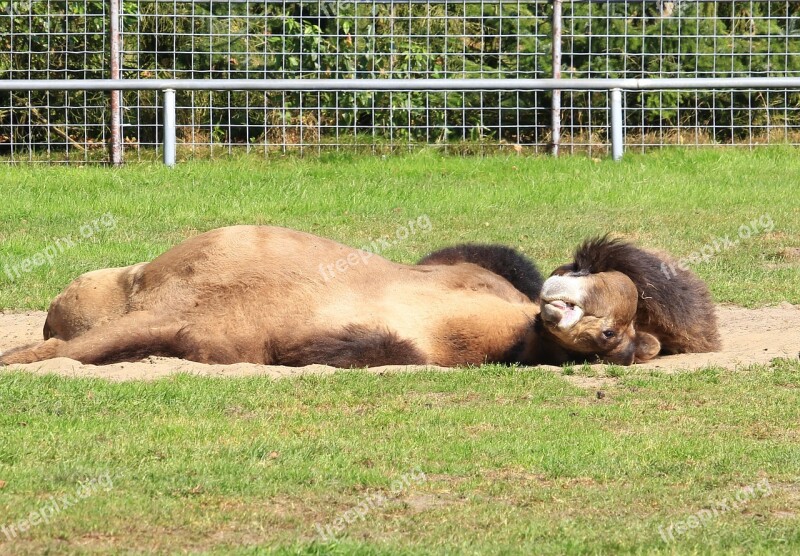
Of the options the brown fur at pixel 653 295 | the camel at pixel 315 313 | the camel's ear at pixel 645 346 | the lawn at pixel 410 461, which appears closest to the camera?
the lawn at pixel 410 461

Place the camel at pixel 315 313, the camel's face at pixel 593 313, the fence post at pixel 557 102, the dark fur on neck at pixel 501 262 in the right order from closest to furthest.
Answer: the camel's face at pixel 593 313 → the camel at pixel 315 313 → the dark fur on neck at pixel 501 262 → the fence post at pixel 557 102

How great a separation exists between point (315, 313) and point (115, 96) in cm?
898

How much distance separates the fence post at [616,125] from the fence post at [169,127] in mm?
4949

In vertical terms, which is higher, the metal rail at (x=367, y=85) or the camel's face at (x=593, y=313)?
the metal rail at (x=367, y=85)

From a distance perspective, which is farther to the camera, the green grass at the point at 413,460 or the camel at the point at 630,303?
the camel at the point at 630,303

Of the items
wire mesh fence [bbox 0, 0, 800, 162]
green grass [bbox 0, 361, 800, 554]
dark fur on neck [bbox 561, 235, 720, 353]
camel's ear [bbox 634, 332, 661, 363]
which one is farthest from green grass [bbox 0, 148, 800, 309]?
→ green grass [bbox 0, 361, 800, 554]

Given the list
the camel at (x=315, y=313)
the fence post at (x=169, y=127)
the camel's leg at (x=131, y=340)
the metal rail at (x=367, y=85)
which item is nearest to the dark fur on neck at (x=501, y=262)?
the camel at (x=315, y=313)

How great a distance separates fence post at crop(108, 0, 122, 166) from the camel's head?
8.81 m

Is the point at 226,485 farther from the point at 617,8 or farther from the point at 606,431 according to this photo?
the point at 617,8

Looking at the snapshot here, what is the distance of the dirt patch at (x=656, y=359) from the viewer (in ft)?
21.2

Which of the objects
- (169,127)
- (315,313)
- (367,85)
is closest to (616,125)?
(367,85)

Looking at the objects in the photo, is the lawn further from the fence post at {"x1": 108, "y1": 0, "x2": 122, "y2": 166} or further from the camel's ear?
the fence post at {"x1": 108, "y1": 0, "x2": 122, "y2": 166}

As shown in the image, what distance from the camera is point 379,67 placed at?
16.2 meters

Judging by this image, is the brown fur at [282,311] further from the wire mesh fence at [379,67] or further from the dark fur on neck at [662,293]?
the wire mesh fence at [379,67]
